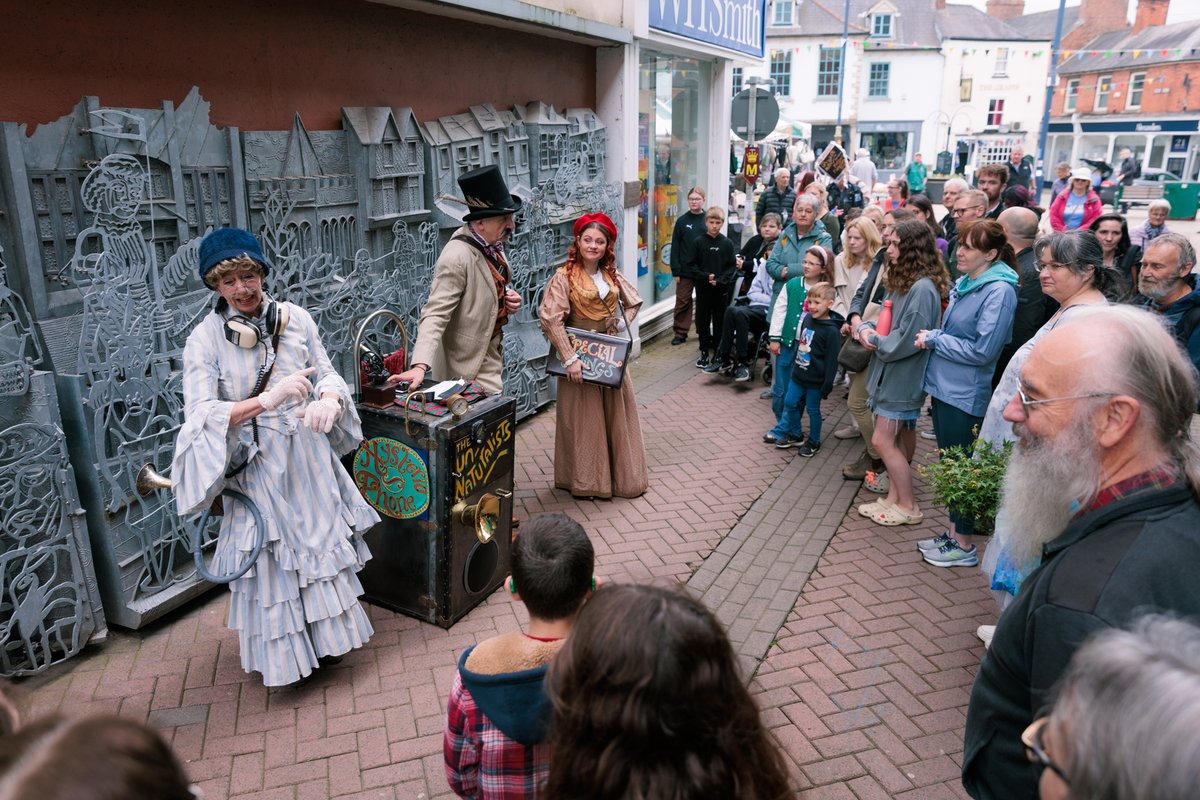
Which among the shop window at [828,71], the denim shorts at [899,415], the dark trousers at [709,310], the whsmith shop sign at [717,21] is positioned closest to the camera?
the denim shorts at [899,415]

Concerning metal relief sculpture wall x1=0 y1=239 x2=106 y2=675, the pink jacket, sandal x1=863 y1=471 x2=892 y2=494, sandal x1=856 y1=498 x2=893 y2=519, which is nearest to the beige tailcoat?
metal relief sculpture wall x1=0 y1=239 x2=106 y2=675

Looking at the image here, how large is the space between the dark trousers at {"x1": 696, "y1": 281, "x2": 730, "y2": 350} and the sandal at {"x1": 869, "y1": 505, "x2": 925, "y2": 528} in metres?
3.93

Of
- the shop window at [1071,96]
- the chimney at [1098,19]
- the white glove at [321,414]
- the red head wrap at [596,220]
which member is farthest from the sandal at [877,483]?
the chimney at [1098,19]

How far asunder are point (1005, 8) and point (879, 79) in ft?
40.2

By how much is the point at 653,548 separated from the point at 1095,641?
13.2 ft

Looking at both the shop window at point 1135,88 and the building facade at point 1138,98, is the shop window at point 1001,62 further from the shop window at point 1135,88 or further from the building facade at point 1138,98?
the shop window at point 1135,88

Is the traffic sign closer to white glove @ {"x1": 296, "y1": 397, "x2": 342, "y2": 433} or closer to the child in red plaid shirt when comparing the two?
white glove @ {"x1": 296, "y1": 397, "x2": 342, "y2": 433}

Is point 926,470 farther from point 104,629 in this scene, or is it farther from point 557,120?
point 557,120

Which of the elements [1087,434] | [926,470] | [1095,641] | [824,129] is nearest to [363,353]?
[926,470]

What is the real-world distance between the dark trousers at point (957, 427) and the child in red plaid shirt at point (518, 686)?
351cm

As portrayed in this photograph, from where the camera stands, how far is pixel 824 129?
45.2m

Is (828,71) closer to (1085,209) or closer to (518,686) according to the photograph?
(1085,209)

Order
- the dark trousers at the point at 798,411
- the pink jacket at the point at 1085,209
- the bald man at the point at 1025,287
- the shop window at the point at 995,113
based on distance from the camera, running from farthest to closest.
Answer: the shop window at the point at 995,113
the pink jacket at the point at 1085,209
the dark trousers at the point at 798,411
the bald man at the point at 1025,287

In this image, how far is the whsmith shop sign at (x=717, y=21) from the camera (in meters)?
8.81
